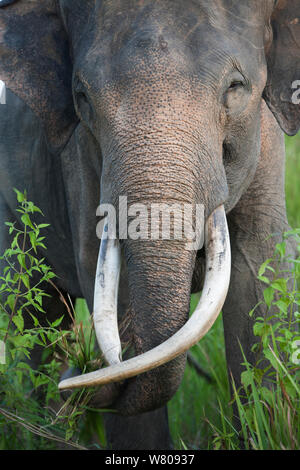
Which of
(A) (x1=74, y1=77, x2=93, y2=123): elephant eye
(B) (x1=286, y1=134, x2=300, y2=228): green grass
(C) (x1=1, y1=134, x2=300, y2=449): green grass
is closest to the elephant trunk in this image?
(A) (x1=74, y1=77, x2=93, y2=123): elephant eye

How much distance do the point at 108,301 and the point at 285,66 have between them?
1072 mm

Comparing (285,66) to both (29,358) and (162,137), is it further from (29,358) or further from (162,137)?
(29,358)

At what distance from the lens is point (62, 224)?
3.71m

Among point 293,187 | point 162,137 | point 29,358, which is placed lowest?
point 29,358

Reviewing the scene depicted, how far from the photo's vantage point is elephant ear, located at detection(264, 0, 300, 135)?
9.66ft

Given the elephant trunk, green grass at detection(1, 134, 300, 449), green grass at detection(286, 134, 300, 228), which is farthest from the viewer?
green grass at detection(286, 134, 300, 228)

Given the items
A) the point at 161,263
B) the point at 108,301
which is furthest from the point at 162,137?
the point at 108,301

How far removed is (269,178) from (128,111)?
2.87 ft

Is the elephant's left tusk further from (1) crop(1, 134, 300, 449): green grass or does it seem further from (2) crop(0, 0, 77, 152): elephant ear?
(1) crop(1, 134, 300, 449): green grass

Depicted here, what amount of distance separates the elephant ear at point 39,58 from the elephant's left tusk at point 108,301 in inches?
29.8

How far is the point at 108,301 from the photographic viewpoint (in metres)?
2.46

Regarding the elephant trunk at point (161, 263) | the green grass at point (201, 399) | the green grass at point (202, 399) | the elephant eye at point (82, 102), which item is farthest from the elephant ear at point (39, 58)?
the green grass at point (201, 399)
